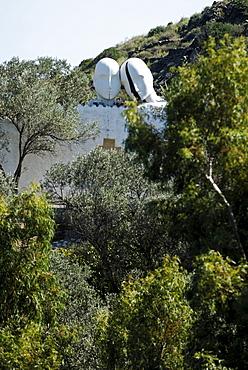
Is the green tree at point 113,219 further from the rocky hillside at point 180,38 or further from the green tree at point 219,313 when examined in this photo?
the rocky hillside at point 180,38

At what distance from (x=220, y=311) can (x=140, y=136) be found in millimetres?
2738

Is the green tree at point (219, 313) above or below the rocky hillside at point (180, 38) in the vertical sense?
below

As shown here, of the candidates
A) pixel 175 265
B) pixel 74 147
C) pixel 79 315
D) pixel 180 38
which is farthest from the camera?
pixel 180 38

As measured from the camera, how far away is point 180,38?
56.0m

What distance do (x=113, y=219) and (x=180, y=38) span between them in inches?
1691

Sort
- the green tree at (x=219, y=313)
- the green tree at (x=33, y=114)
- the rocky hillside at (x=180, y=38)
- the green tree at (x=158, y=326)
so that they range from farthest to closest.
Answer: the rocky hillside at (x=180, y=38), the green tree at (x=33, y=114), the green tree at (x=158, y=326), the green tree at (x=219, y=313)

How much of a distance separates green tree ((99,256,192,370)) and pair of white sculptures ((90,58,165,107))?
51.7 ft

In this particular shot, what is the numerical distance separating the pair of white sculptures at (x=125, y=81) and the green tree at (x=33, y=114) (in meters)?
1.63

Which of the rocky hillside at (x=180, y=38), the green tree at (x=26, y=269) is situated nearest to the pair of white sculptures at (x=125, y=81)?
the green tree at (x=26, y=269)

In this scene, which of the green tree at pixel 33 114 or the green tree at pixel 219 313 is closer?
the green tree at pixel 219 313

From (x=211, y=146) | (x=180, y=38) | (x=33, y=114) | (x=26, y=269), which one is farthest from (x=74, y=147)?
(x=180, y=38)

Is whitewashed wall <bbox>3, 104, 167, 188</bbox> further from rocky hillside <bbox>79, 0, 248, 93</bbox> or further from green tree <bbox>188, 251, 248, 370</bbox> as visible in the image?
rocky hillside <bbox>79, 0, 248, 93</bbox>

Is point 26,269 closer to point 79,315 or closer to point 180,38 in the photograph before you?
point 79,315

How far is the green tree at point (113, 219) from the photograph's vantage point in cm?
1620
